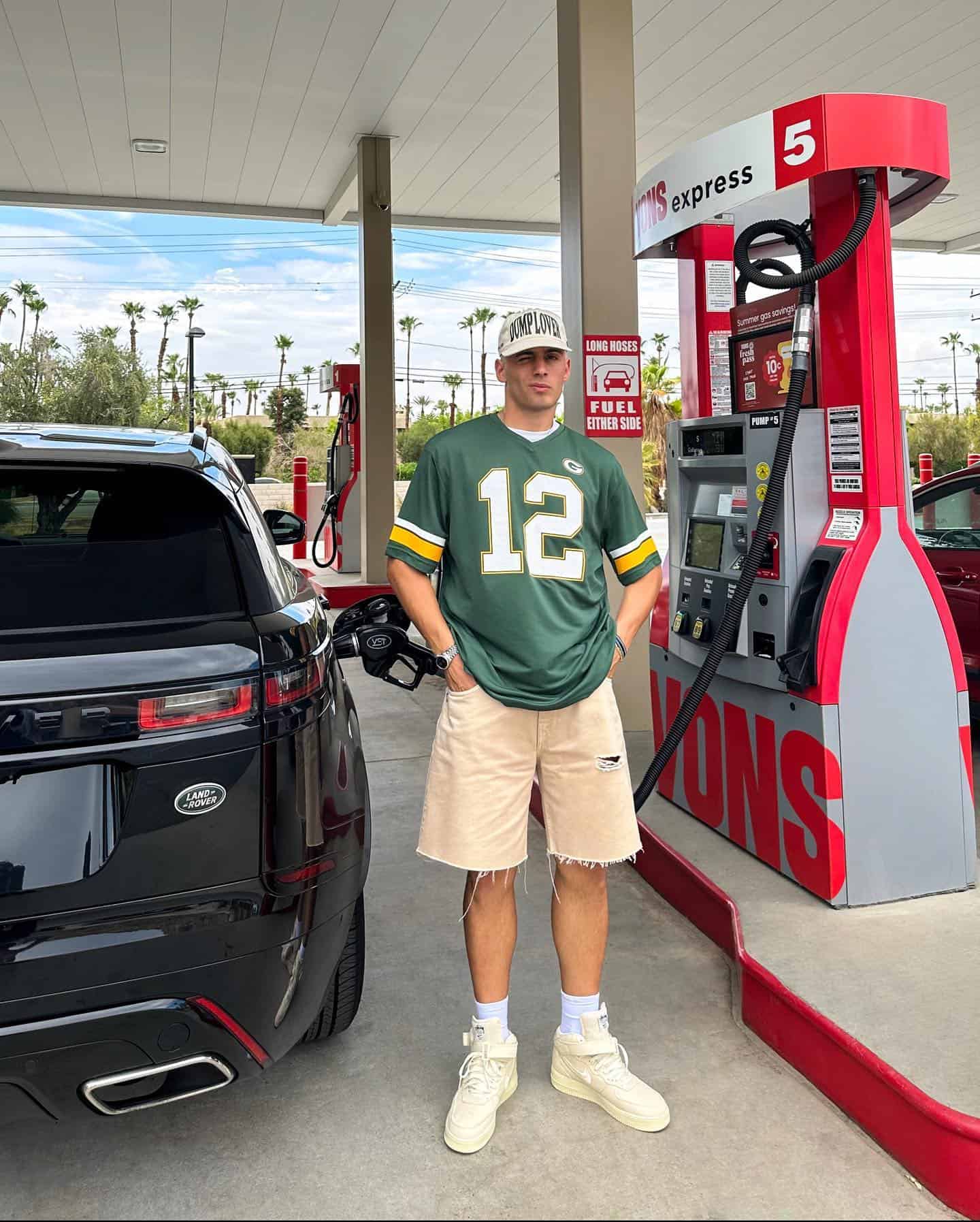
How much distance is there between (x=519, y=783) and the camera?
2.42 meters

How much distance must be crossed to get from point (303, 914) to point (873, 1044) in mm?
1350

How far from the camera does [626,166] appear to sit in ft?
17.4

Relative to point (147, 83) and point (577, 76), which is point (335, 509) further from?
point (577, 76)

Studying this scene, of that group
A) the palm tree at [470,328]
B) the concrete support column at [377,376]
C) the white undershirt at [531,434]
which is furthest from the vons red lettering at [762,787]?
the palm tree at [470,328]

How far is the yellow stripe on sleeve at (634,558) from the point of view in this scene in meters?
2.50

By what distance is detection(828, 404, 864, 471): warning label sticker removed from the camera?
331 cm

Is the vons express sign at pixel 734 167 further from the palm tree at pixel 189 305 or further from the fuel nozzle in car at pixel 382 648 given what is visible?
the palm tree at pixel 189 305

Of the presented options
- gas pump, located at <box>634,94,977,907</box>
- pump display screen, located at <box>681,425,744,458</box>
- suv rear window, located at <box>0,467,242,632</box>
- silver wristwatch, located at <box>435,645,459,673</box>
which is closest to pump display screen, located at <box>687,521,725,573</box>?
gas pump, located at <box>634,94,977,907</box>

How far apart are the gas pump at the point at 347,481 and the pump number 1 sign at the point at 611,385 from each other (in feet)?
25.8

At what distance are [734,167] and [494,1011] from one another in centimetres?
260

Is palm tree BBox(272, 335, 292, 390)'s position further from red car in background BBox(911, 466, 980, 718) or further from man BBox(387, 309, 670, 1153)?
man BBox(387, 309, 670, 1153)

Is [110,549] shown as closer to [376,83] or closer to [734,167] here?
[734,167]

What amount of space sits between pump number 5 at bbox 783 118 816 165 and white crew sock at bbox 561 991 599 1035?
2.41 m

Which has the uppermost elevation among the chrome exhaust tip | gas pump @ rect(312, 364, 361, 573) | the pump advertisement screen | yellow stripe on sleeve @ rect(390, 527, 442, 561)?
gas pump @ rect(312, 364, 361, 573)
